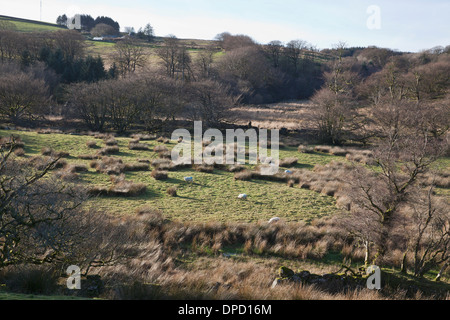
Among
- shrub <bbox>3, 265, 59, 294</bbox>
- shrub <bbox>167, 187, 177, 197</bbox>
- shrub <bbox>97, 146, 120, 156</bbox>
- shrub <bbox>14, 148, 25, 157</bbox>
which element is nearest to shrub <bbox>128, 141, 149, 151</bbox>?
shrub <bbox>97, 146, 120, 156</bbox>

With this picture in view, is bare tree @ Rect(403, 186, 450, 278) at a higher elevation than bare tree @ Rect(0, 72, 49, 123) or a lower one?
lower

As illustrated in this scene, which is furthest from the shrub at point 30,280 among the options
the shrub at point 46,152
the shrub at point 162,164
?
the shrub at point 46,152

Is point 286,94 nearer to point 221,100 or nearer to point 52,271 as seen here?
point 221,100

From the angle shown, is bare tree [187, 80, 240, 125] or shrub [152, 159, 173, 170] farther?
bare tree [187, 80, 240, 125]

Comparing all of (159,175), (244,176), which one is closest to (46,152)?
(159,175)

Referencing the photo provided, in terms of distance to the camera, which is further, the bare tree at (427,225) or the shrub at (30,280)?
the bare tree at (427,225)

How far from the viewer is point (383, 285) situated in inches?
258

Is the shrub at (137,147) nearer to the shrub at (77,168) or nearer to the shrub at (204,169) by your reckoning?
the shrub at (204,169)

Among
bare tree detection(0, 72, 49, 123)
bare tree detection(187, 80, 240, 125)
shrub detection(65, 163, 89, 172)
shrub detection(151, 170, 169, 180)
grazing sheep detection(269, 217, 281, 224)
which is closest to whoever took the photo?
grazing sheep detection(269, 217, 281, 224)

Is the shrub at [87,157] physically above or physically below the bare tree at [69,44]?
below

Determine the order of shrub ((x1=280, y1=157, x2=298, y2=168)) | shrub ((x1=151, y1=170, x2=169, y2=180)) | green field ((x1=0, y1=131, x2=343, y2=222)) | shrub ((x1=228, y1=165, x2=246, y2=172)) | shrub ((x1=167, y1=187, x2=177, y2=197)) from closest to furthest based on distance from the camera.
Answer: green field ((x1=0, y1=131, x2=343, y2=222)), shrub ((x1=167, y1=187, x2=177, y2=197)), shrub ((x1=151, y1=170, x2=169, y2=180)), shrub ((x1=228, y1=165, x2=246, y2=172)), shrub ((x1=280, y1=157, x2=298, y2=168))

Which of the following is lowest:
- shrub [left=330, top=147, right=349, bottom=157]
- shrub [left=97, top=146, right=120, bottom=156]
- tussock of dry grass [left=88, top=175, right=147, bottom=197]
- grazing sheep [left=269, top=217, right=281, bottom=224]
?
grazing sheep [left=269, top=217, right=281, bottom=224]

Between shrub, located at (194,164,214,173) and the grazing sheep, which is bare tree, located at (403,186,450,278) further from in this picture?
shrub, located at (194,164,214,173)

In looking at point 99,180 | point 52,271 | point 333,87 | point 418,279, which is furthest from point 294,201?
point 333,87
